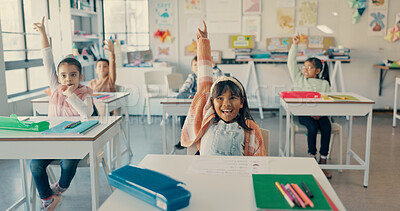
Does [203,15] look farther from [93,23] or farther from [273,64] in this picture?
[93,23]

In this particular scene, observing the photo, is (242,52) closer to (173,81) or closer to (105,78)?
(173,81)

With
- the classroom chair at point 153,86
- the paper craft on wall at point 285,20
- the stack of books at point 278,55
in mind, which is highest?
the paper craft on wall at point 285,20

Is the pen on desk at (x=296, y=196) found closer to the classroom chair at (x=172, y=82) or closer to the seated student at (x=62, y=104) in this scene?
the seated student at (x=62, y=104)

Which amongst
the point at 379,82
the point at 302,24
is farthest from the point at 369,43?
the point at 302,24

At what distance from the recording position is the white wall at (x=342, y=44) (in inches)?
231

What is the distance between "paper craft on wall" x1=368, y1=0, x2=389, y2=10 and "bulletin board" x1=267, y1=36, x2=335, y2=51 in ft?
2.38

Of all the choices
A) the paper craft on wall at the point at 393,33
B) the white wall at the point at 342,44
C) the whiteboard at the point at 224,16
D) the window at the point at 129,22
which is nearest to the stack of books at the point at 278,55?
the white wall at the point at 342,44

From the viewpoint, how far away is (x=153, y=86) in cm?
587

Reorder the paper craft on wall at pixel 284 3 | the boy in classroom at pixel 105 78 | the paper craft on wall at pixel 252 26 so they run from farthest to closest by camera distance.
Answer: the paper craft on wall at pixel 252 26, the paper craft on wall at pixel 284 3, the boy in classroom at pixel 105 78

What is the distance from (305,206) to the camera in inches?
45.4

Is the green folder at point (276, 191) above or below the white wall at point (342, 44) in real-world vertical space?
below

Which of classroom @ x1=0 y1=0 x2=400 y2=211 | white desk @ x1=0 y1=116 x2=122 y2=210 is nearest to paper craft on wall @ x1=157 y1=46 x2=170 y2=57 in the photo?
classroom @ x1=0 y1=0 x2=400 y2=211

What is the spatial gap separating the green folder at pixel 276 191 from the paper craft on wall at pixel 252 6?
492 cm

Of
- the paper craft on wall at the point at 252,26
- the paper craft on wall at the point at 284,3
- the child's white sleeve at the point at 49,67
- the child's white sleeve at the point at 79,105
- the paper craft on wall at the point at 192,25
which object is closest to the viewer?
the child's white sleeve at the point at 79,105
